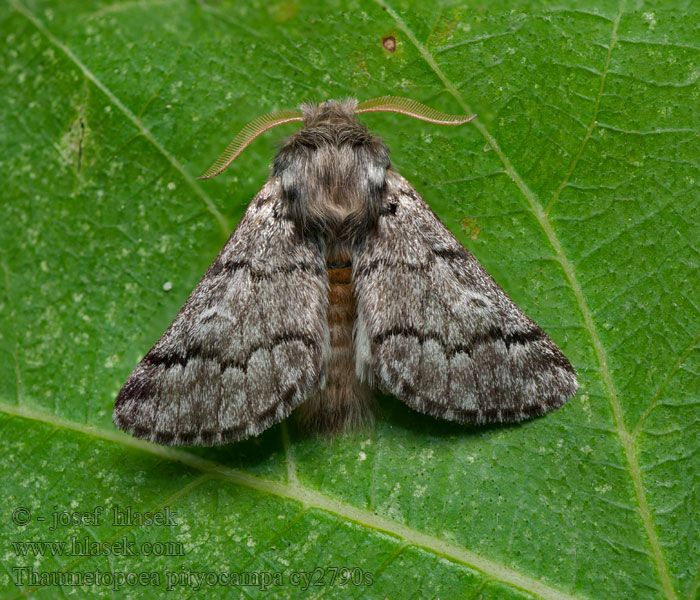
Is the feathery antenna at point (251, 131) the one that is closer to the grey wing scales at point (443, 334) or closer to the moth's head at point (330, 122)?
the moth's head at point (330, 122)

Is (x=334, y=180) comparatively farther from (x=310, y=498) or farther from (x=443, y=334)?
(x=310, y=498)

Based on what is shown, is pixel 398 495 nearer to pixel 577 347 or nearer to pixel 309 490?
pixel 309 490

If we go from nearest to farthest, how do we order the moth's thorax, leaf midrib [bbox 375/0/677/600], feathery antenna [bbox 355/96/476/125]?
leaf midrib [bbox 375/0/677/600] → the moth's thorax → feathery antenna [bbox 355/96/476/125]

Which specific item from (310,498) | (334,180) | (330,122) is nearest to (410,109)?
(330,122)

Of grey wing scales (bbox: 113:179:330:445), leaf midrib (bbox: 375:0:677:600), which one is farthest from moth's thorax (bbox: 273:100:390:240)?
leaf midrib (bbox: 375:0:677:600)

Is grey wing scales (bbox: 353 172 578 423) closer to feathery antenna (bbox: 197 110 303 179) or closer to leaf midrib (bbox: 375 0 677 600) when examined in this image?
leaf midrib (bbox: 375 0 677 600)

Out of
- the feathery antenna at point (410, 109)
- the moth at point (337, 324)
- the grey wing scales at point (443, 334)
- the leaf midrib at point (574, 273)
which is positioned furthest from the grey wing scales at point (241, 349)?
the leaf midrib at point (574, 273)

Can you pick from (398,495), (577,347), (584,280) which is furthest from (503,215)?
(398,495)
